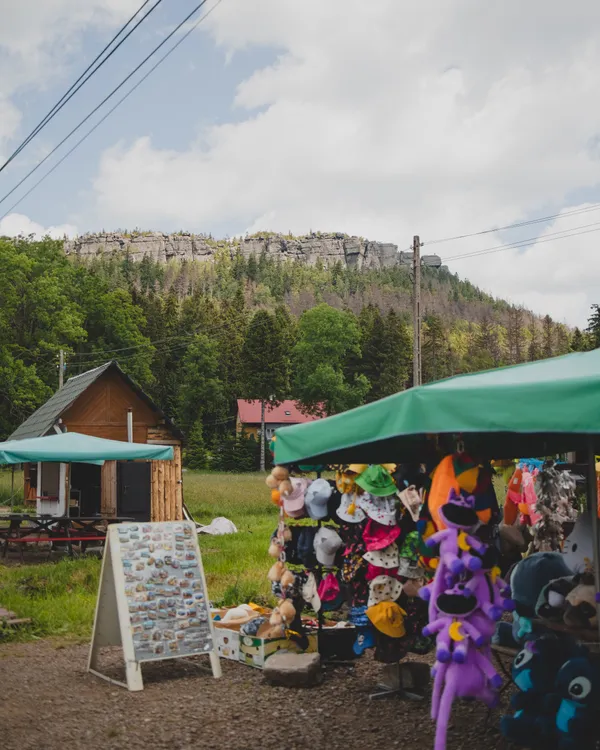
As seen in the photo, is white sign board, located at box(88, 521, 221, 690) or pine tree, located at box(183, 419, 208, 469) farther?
pine tree, located at box(183, 419, 208, 469)

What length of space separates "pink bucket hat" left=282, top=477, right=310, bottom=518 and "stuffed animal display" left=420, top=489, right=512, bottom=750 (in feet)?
7.64

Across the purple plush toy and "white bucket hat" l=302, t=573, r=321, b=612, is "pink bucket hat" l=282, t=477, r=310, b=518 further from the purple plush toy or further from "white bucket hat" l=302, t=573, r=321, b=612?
the purple plush toy

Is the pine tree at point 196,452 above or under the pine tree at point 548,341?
under

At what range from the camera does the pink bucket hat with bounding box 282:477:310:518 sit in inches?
270

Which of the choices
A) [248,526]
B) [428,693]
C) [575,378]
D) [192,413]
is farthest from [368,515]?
[192,413]

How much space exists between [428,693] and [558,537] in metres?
3.30

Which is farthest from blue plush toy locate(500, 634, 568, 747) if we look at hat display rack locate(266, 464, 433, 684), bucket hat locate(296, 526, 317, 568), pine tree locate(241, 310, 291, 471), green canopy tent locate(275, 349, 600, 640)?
pine tree locate(241, 310, 291, 471)

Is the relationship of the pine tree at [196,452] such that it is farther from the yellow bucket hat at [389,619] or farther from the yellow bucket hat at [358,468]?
the yellow bucket hat at [389,619]

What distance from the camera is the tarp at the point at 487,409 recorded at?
3.81 meters

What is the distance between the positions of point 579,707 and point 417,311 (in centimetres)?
1864

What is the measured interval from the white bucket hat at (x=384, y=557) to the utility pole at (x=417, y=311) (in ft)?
45.6

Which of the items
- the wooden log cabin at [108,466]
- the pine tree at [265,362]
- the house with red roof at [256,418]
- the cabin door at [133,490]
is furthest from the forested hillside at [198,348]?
the cabin door at [133,490]

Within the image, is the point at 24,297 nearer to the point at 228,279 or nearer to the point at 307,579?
the point at 307,579

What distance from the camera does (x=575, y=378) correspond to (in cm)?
389
